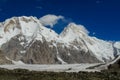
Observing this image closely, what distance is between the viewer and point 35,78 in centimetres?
2859

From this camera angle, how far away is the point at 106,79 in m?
28.7

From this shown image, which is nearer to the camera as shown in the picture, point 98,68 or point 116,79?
point 116,79

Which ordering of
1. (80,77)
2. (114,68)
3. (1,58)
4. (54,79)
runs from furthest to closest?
(1,58)
(114,68)
(80,77)
(54,79)

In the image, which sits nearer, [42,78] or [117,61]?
[42,78]

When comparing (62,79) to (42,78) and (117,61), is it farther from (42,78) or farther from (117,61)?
(117,61)

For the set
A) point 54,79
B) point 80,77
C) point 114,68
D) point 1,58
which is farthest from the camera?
point 1,58

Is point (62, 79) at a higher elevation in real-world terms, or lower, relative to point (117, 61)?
lower

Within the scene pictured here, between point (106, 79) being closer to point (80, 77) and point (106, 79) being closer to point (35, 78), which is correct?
point (80, 77)

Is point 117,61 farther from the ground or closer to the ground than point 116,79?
farther from the ground

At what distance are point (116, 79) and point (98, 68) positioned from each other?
11081 millimetres

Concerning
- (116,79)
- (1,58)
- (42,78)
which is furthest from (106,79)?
(1,58)

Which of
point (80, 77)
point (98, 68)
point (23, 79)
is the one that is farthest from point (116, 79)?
point (98, 68)

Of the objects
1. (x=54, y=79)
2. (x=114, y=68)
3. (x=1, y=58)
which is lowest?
(x=54, y=79)

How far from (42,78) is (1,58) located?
129 meters
